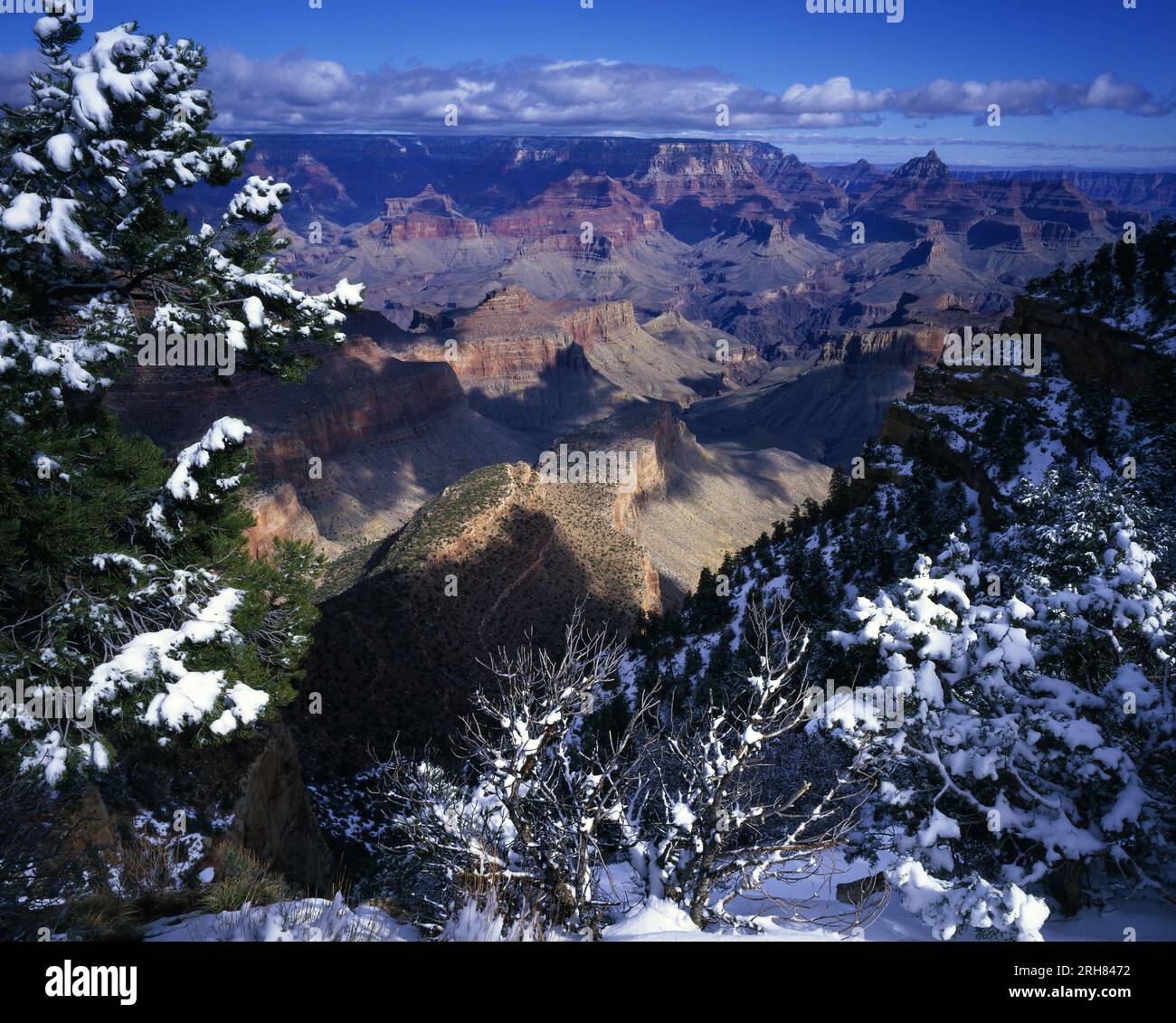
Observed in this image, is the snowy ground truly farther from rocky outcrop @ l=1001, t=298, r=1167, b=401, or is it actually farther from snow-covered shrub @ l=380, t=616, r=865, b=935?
rocky outcrop @ l=1001, t=298, r=1167, b=401

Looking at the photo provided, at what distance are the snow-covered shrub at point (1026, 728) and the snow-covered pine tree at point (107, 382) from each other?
1042cm

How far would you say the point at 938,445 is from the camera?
3450 centimetres

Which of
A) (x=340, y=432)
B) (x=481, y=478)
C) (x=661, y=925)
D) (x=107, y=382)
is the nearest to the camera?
(x=661, y=925)

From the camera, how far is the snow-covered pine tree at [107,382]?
1049cm

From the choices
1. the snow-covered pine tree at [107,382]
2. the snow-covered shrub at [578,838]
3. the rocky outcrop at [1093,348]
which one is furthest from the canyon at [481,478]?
the snow-covered shrub at [578,838]

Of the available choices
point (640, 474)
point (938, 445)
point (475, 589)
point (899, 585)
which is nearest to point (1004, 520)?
point (938, 445)

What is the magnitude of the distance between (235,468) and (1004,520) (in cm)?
2641

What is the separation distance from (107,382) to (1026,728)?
50.8 ft

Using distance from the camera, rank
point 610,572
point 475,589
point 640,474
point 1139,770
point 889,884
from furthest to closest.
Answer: point 640,474, point 610,572, point 475,589, point 1139,770, point 889,884

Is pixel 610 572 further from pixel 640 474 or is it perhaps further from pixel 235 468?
pixel 235 468

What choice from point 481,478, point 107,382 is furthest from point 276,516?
point 107,382

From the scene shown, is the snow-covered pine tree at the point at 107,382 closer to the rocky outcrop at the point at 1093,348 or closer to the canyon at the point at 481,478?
the canyon at the point at 481,478

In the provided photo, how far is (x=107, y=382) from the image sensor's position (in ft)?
38.7

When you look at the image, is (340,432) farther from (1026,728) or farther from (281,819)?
(1026,728)
